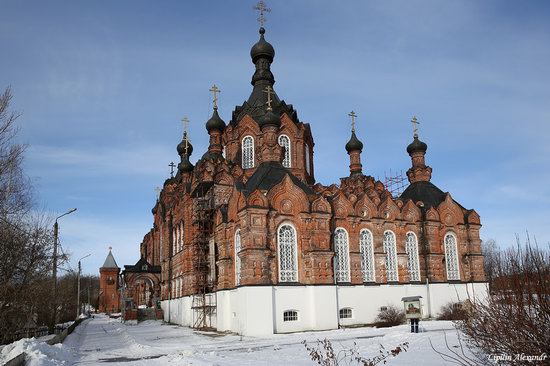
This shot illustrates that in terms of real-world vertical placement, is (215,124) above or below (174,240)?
above

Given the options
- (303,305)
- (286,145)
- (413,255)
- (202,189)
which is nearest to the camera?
(303,305)

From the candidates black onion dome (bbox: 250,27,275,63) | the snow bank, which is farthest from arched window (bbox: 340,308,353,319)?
black onion dome (bbox: 250,27,275,63)

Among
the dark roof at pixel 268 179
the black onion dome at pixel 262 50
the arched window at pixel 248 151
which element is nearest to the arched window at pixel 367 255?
the dark roof at pixel 268 179

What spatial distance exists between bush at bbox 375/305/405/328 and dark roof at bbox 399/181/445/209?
7.13m

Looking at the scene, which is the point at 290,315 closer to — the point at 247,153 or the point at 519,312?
the point at 247,153

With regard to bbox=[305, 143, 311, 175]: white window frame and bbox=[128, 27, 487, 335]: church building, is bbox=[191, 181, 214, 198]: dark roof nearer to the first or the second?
bbox=[128, 27, 487, 335]: church building

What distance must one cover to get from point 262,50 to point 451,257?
1841cm

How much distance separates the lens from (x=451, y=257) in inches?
1114

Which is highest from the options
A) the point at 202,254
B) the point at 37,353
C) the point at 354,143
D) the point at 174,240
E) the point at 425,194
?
the point at 354,143

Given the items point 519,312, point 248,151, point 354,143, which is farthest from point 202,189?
point 519,312

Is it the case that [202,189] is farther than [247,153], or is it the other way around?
[247,153]

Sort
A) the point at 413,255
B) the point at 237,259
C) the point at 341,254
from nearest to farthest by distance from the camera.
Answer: the point at 237,259
the point at 341,254
the point at 413,255

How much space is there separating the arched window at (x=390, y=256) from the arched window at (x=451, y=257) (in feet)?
13.4

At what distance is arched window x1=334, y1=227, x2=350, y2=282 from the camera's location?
23578 mm
